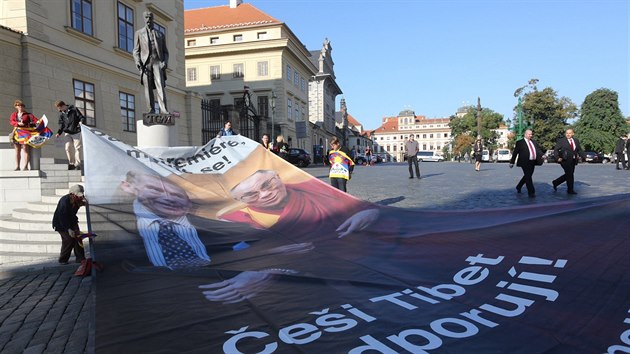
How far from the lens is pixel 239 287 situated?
344 centimetres

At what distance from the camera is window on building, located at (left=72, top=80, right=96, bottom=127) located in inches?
683

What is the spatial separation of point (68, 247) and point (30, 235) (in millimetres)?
2036

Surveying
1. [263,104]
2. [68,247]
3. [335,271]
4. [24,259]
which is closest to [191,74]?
[263,104]

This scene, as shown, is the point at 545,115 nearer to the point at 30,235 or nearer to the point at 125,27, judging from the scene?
the point at 125,27

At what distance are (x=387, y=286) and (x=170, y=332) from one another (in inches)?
67.7

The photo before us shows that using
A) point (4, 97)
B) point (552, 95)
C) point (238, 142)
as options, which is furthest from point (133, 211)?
point (552, 95)

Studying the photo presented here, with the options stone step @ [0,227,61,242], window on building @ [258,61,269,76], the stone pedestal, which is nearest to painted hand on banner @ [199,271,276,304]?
stone step @ [0,227,61,242]

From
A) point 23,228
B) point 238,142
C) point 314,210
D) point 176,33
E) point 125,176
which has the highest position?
point 176,33

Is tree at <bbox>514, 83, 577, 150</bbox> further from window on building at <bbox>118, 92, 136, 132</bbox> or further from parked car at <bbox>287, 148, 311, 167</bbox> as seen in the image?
window on building at <bbox>118, 92, 136, 132</bbox>

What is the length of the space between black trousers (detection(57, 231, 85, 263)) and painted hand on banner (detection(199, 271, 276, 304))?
11.6 feet

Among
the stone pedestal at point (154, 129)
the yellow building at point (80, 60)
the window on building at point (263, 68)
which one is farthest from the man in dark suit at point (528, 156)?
the window on building at point (263, 68)

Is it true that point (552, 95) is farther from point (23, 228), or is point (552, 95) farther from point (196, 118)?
point (23, 228)

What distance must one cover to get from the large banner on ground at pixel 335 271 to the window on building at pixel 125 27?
18.0m

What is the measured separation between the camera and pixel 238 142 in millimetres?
6992
